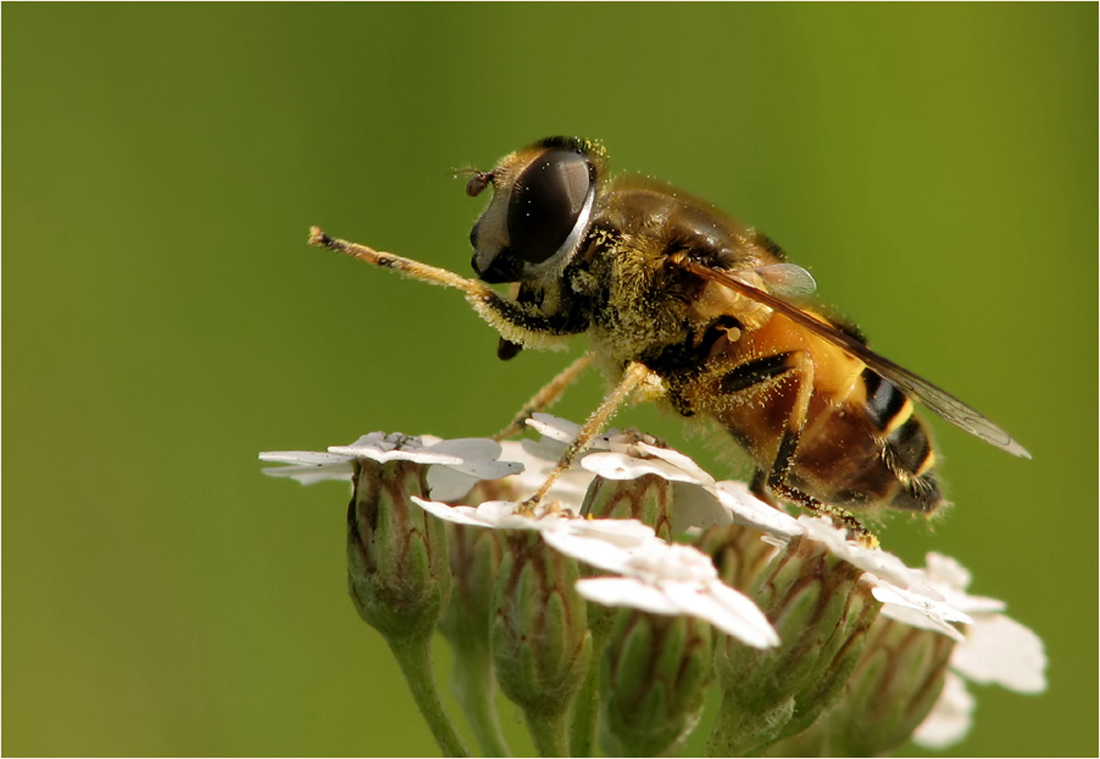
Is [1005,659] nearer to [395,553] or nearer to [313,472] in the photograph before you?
[395,553]

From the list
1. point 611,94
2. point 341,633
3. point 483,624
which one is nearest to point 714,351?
point 483,624

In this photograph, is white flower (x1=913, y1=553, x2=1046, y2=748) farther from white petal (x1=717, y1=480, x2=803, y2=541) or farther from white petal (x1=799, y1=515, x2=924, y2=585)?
white petal (x1=717, y1=480, x2=803, y2=541)

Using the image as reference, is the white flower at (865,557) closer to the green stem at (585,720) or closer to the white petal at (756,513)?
the white petal at (756,513)

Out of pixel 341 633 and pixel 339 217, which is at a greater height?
pixel 339 217

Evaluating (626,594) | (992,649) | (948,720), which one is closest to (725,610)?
(626,594)

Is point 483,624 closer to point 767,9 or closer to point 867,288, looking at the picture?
point 867,288
